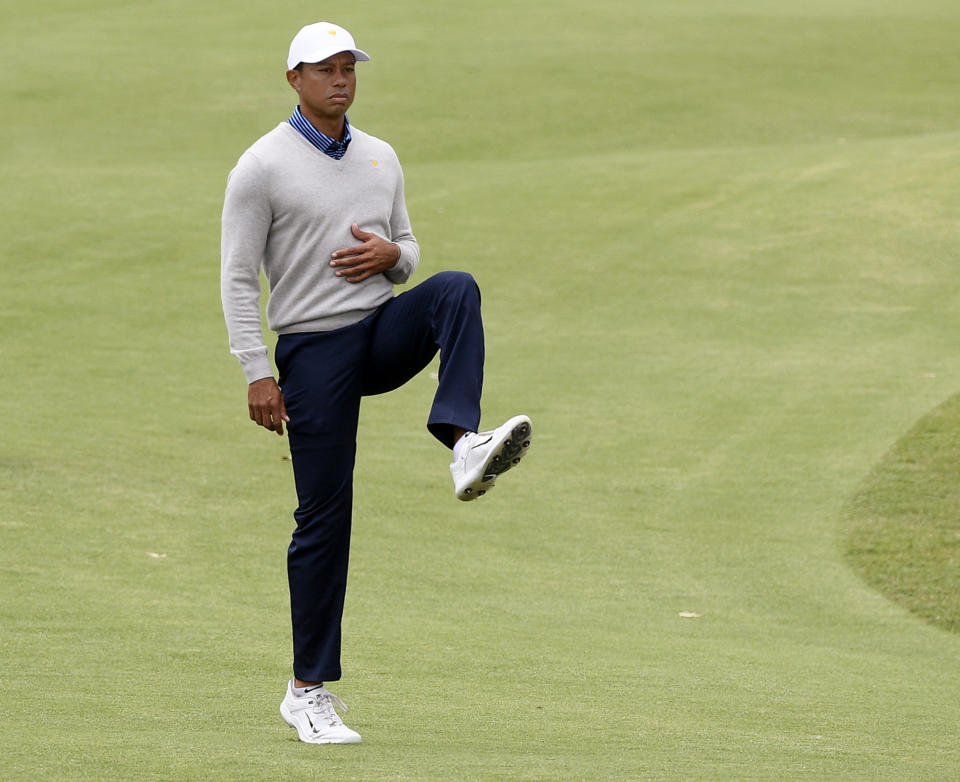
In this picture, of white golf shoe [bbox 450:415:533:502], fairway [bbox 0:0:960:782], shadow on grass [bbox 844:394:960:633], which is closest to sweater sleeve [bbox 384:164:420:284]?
white golf shoe [bbox 450:415:533:502]

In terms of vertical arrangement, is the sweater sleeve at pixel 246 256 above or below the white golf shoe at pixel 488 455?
above

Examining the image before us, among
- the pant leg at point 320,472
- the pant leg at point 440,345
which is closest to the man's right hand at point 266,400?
the pant leg at point 320,472

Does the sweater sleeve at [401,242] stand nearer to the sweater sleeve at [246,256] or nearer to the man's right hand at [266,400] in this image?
the sweater sleeve at [246,256]

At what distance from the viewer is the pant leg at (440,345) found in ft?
15.7

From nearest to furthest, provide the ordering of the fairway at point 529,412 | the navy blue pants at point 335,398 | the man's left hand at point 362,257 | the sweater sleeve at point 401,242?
the navy blue pants at point 335,398 → the man's left hand at point 362,257 → the sweater sleeve at point 401,242 → the fairway at point 529,412

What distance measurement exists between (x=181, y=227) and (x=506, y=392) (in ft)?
24.9

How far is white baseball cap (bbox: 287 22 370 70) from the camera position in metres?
5.02

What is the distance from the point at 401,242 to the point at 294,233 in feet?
1.41

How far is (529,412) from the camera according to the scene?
13547 mm

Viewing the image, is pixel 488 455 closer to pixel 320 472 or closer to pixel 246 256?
pixel 320 472

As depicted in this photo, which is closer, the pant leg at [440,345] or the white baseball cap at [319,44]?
the pant leg at [440,345]

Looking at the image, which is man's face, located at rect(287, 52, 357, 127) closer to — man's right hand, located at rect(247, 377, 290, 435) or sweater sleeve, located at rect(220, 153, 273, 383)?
sweater sleeve, located at rect(220, 153, 273, 383)

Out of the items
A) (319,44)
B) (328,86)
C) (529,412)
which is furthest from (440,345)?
(529,412)

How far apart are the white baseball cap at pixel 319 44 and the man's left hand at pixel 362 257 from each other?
1.85 feet
